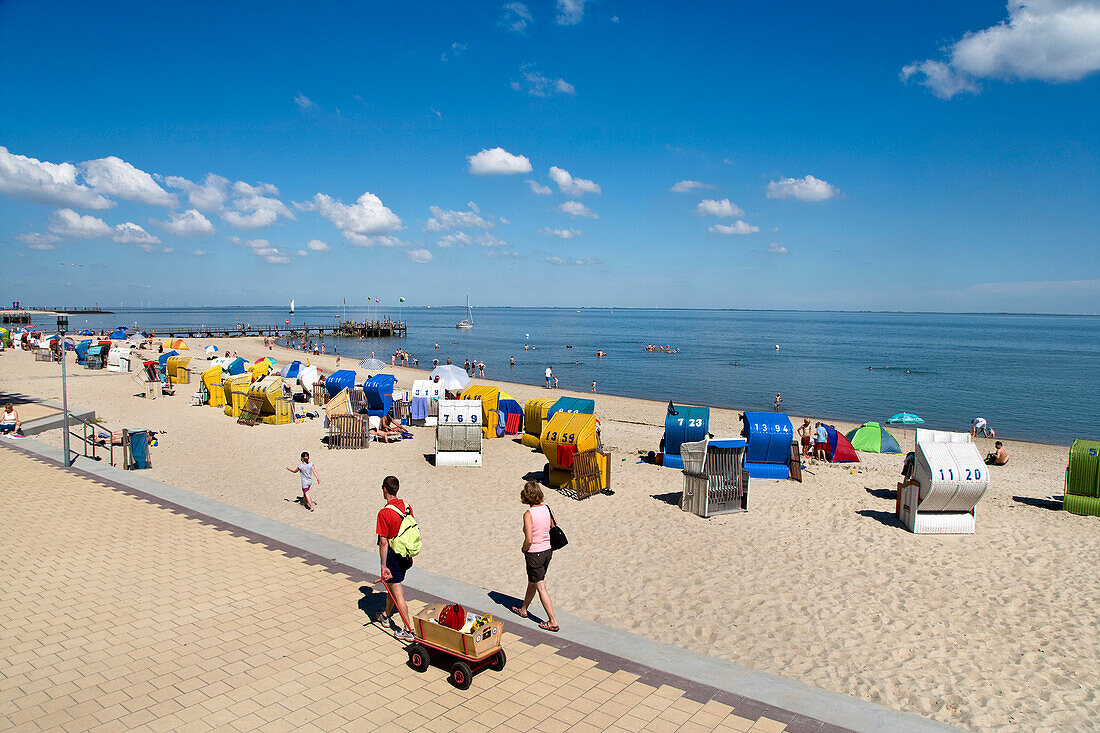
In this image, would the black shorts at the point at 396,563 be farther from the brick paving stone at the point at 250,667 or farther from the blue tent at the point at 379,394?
the blue tent at the point at 379,394

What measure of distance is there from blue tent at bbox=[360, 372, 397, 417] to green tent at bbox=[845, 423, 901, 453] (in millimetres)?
15979

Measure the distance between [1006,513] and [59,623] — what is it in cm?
1603

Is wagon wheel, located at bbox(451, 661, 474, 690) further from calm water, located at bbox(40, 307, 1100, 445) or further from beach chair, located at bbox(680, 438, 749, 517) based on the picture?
calm water, located at bbox(40, 307, 1100, 445)

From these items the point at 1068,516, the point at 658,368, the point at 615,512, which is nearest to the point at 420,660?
the point at 615,512

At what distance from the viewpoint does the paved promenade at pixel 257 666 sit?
4.77 metres

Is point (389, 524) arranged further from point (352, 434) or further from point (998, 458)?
→ point (998, 458)

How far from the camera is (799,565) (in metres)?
9.34

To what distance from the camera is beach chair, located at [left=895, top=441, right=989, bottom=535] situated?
35.5ft

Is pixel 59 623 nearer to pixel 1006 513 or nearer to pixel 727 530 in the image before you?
pixel 727 530

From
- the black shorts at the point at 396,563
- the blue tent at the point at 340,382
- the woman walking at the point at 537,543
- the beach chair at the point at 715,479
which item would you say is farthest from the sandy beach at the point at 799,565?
the blue tent at the point at 340,382

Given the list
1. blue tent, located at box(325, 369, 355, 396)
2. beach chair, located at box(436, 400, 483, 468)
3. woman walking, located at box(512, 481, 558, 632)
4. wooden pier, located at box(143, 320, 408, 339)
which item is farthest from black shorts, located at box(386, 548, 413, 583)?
wooden pier, located at box(143, 320, 408, 339)

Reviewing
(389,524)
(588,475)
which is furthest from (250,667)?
(588,475)

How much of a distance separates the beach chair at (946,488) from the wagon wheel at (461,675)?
30.9 feet

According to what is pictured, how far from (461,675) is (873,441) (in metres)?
19.3
